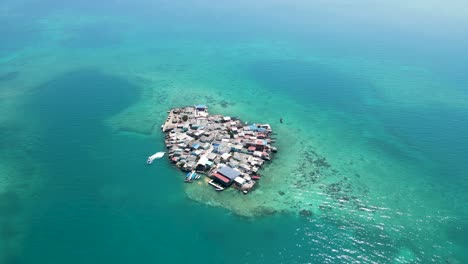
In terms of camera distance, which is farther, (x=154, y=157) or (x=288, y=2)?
(x=288, y=2)

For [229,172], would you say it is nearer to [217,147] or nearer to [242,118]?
[217,147]

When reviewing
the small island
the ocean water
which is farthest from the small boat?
the ocean water

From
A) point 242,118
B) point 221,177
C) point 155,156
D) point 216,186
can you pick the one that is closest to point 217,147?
Result: point 221,177

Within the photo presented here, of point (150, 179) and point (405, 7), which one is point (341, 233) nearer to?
point (150, 179)

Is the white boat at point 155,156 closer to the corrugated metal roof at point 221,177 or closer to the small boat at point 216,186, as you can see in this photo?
the small boat at point 216,186

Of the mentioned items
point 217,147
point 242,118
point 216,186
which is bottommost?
point 216,186

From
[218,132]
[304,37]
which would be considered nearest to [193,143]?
[218,132]
